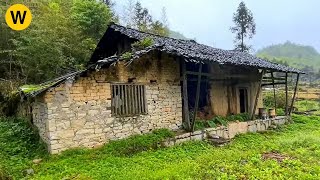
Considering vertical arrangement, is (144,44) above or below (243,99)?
above

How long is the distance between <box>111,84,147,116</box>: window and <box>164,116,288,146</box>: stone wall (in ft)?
4.79

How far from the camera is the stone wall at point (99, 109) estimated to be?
8.55 metres

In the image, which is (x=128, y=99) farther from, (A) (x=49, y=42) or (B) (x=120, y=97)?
(A) (x=49, y=42)

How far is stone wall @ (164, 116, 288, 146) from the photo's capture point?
10.5 meters

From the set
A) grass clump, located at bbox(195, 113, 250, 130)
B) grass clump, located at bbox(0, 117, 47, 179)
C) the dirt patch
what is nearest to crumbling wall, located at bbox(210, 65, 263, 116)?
grass clump, located at bbox(195, 113, 250, 130)

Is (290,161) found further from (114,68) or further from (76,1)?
(76,1)

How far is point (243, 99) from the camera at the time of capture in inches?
625

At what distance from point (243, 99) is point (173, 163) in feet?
28.6

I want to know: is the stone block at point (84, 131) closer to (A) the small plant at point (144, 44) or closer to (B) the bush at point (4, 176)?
(B) the bush at point (4, 176)

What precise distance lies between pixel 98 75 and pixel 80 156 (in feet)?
8.01

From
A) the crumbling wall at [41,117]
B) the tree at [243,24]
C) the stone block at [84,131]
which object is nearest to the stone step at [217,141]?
the stone block at [84,131]

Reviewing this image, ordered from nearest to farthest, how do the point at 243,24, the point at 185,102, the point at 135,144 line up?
the point at 135,144 → the point at 185,102 → the point at 243,24

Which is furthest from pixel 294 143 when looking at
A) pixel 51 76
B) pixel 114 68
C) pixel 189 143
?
pixel 51 76

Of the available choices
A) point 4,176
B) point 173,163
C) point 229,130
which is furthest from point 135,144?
point 229,130
